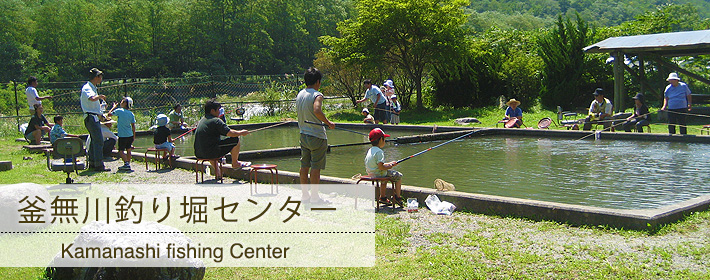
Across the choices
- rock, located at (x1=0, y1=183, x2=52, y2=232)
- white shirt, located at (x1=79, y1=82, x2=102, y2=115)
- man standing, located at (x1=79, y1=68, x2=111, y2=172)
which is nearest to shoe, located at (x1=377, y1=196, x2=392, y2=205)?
rock, located at (x1=0, y1=183, x2=52, y2=232)

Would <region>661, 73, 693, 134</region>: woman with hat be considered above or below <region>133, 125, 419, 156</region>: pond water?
above

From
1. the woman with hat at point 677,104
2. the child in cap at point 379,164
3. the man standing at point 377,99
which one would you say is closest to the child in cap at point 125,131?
the child in cap at point 379,164

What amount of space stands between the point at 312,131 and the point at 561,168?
497cm

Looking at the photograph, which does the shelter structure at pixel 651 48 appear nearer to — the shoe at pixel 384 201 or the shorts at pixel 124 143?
the shoe at pixel 384 201

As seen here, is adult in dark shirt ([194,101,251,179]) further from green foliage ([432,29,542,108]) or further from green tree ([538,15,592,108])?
green tree ([538,15,592,108])

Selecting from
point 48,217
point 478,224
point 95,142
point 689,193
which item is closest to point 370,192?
point 478,224

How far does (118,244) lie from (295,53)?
2955 inches

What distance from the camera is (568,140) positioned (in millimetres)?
14195

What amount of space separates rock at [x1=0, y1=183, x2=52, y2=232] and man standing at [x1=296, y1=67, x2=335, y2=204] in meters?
2.86

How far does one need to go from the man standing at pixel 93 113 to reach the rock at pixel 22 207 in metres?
4.02

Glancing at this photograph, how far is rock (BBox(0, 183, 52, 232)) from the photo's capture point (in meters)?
5.70

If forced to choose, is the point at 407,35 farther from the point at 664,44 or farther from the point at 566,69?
the point at 664,44

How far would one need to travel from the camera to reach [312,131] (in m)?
7.47

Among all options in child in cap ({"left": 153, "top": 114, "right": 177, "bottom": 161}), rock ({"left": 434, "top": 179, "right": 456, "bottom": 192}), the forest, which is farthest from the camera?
the forest
